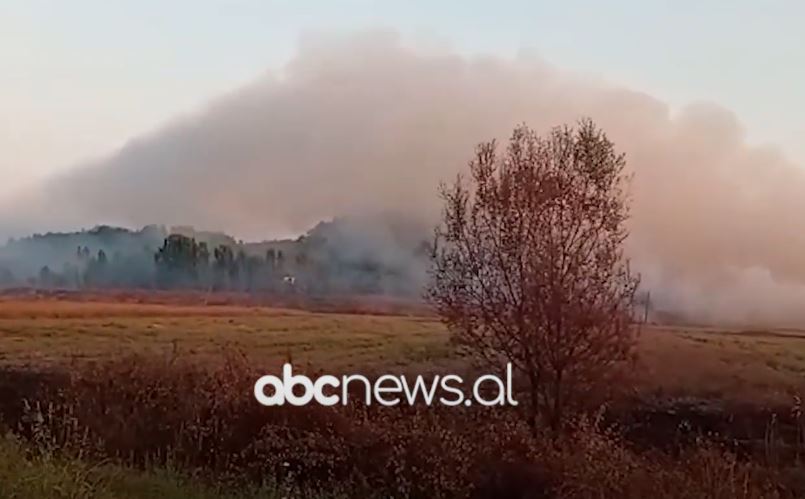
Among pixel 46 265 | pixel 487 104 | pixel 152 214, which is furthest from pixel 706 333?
pixel 46 265

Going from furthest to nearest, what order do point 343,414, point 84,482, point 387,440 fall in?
point 343,414 < point 387,440 < point 84,482

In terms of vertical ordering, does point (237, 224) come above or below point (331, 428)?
above

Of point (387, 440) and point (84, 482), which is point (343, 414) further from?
point (84, 482)

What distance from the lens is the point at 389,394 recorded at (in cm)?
788

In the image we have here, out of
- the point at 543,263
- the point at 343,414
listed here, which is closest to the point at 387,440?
the point at 343,414

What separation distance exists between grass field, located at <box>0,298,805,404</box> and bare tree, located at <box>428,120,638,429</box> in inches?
9.3

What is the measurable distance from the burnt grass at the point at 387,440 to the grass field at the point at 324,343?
0.11 m

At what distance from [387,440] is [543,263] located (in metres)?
1.48

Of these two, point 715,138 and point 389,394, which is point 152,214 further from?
point 715,138

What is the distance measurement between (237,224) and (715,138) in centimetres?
308

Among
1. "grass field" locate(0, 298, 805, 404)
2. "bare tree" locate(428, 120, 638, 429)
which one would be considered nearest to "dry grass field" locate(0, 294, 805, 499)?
"grass field" locate(0, 298, 805, 404)

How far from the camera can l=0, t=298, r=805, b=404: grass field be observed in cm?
769

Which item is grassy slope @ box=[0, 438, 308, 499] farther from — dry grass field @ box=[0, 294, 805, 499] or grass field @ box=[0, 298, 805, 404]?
grass field @ box=[0, 298, 805, 404]

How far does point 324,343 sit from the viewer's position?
7922 mm
